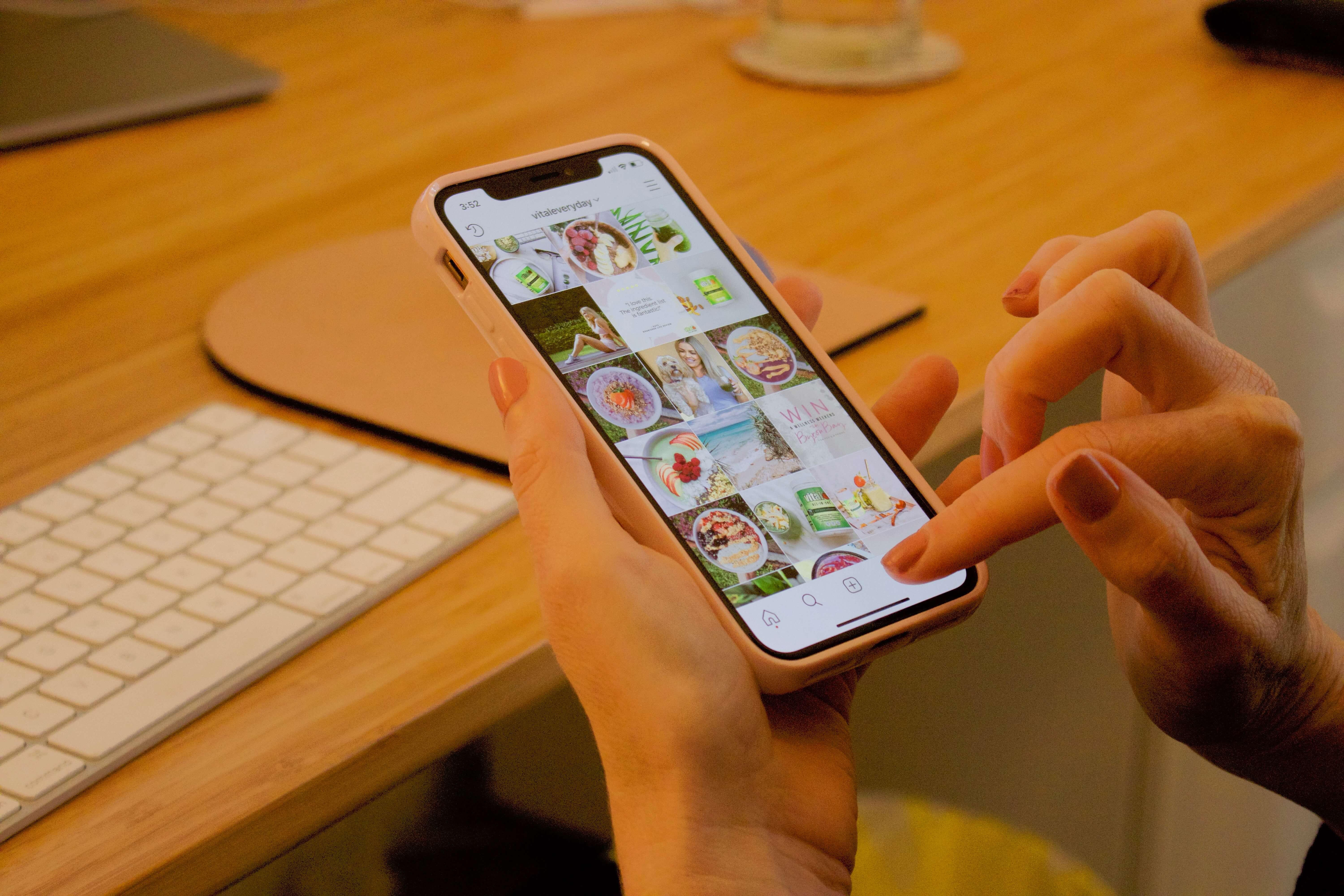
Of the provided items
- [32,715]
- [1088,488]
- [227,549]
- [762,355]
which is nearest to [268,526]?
[227,549]

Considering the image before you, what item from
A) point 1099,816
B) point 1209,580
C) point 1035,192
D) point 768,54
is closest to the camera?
point 1209,580

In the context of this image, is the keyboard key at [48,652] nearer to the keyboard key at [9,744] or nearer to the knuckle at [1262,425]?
the keyboard key at [9,744]

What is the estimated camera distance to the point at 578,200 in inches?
20.2

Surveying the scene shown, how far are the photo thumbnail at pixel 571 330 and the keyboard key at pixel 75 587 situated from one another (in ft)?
0.65

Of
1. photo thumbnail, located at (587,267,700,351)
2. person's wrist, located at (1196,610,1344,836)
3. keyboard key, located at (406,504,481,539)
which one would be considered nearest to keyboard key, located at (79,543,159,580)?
keyboard key, located at (406,504,481,539)

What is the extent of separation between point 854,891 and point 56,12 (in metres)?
1.11

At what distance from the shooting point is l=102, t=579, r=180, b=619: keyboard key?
45cm

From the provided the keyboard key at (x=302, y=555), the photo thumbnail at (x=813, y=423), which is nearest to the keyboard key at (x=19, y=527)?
the keyboard key at (x=302, y=555)

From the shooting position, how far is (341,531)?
0.50 metres

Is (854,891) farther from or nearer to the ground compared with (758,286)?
nearer to the ground

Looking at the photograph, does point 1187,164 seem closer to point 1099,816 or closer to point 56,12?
point 1099,816

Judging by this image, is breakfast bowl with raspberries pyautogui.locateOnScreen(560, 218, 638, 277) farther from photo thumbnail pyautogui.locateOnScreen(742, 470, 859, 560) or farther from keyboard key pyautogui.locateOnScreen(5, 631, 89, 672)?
keyboard key pyautogui.locateOnScreen(5, 631, 89, 672)

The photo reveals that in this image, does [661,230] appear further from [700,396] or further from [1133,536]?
[1133,536]

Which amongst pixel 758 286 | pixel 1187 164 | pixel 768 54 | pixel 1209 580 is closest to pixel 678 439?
pixel 758 286
